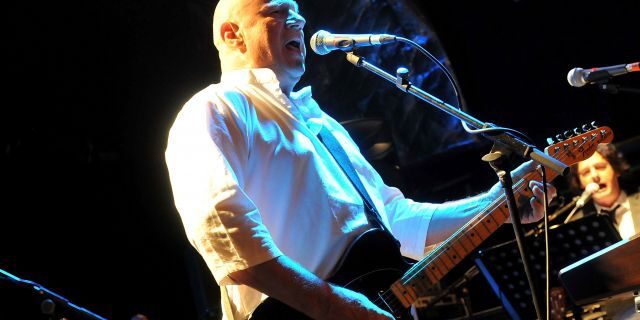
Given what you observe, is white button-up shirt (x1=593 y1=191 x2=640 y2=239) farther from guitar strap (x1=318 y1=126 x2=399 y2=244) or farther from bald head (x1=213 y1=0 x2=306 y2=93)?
bald head (x1=213 y1=0 x2=306 y2=93)

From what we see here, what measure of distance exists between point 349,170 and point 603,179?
350cm

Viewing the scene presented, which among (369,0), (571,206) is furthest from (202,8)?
(571,206)

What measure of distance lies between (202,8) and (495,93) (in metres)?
2.33

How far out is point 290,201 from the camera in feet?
7.76

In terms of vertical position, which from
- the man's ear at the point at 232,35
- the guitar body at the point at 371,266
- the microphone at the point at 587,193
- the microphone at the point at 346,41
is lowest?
the microphone at the point at 587,193

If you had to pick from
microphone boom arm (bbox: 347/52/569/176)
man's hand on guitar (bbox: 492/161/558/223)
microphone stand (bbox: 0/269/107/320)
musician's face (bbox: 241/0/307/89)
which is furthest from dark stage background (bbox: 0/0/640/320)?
microphone boom arm (bbox: 347/52/569/176)

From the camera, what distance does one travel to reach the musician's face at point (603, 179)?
17.8 feet

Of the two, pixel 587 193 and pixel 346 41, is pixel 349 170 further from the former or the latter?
pixel 587 193

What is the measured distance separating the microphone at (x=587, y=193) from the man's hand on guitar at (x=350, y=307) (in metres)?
3.75

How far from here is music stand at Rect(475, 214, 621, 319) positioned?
420 cm

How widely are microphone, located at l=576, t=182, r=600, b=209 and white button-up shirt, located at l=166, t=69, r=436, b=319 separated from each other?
127 inches

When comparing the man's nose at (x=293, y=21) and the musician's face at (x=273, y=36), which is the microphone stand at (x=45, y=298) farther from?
the man's nose at (x=293, y=21)

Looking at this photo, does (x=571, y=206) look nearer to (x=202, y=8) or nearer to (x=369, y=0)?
(x=369, y=0)

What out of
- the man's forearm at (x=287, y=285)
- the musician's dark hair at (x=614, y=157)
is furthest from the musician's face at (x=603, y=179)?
the man's forearm at (x=287, y=285)
